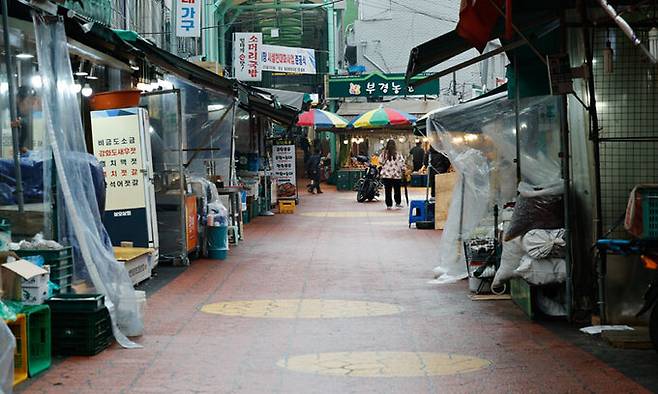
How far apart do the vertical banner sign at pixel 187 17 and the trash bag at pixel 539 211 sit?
14.8 meters

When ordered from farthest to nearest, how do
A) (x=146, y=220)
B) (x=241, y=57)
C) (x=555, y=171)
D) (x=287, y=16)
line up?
(x=287, y=16)
(x=241, y=57)
(x=146, y=220)
(x=555, y=171)

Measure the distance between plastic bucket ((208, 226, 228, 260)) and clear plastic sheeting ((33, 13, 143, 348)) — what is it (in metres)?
6.20

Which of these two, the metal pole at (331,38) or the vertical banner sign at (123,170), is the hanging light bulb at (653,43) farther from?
the metal pole at (331,38)

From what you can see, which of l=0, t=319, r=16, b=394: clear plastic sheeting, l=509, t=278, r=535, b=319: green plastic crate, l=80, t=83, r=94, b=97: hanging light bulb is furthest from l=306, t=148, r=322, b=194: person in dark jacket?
l=0, t=319, r=16, b=394: clear plastic sheeting

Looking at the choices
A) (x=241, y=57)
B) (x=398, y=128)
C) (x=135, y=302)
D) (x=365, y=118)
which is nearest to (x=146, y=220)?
(x=135, y=302)

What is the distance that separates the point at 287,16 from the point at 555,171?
3547 cm

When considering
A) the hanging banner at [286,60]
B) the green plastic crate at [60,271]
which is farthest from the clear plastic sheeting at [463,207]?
the hanging banner at [286,60]

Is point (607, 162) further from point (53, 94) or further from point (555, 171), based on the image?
point (53, 94)

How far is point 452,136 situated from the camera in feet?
42.9

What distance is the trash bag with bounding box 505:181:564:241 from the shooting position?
9.10m

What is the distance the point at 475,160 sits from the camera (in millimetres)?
12531

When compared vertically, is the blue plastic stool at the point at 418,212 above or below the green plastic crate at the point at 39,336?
above

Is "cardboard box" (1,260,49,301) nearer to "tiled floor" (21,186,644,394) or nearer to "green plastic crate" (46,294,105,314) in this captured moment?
"green plastic crate" (46,294,105,314)

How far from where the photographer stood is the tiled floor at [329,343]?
658cm
